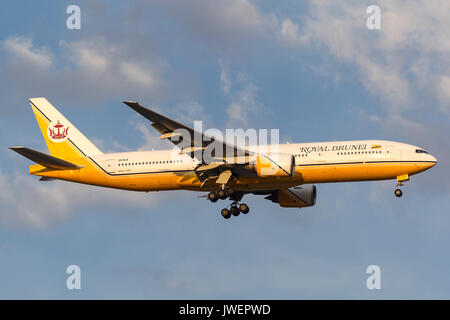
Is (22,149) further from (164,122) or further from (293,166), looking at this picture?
(293,166)

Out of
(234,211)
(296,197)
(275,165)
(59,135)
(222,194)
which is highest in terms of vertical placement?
(59,135)

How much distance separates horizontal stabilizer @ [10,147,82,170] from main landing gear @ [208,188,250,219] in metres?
11.0

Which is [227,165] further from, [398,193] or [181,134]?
[398,193]

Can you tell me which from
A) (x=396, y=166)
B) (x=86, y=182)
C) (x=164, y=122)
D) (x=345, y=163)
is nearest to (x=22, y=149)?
(x=86, y=182)

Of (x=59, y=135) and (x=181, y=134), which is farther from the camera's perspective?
(x=59, y=135)

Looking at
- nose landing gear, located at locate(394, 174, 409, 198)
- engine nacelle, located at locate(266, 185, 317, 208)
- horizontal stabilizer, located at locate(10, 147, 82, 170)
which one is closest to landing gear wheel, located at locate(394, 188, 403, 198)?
nose landing gear, located at locate(394, 174, 409, 198)

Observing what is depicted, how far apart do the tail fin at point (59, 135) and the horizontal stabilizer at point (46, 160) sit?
1347mm

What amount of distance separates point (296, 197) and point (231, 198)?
21.0 feet

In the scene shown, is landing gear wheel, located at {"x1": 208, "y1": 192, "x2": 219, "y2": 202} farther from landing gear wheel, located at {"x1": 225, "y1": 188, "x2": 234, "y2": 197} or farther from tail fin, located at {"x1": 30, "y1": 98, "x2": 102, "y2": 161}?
tail fin, located at {"x1": 30, "y1": 98, "x2": 102, "y2": 161}

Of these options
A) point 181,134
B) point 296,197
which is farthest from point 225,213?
point 181,134

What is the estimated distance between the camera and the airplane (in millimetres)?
55344

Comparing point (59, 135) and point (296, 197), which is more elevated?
point (59, 135)

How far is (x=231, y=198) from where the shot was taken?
60625 mm

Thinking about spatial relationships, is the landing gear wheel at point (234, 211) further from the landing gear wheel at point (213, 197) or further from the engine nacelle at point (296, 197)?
the engine nacelle at point (296, 197)
